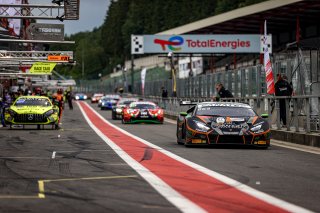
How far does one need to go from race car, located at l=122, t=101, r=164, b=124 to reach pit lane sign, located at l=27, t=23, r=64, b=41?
4.86 metres

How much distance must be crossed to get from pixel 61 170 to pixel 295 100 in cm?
1099

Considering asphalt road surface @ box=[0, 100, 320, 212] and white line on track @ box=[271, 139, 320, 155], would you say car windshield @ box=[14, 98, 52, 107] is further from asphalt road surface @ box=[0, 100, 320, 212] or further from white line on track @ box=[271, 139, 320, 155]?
asphalt road surface @ box=[0, 100, 320, 212]

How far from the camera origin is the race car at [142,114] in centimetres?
3978

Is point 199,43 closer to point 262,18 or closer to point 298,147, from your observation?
point 262,18

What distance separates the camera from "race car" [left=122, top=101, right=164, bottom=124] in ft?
131

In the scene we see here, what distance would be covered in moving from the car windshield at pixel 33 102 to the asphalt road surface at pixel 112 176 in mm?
12315

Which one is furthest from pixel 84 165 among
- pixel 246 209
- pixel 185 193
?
pixel 246 209

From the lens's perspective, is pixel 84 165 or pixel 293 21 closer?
pixel 84 165

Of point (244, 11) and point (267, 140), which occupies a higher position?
point (244, 11)

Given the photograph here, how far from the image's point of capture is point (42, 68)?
153 feet

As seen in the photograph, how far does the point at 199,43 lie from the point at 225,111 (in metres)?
50.8

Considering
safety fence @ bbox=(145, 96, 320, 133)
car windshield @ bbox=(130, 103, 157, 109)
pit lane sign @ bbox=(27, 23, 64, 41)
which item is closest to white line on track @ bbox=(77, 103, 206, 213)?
safety fence @ bbox=(145, 96, 320, 133)

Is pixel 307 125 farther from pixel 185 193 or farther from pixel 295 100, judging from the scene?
pixel 185 193

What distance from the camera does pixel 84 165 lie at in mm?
14711
